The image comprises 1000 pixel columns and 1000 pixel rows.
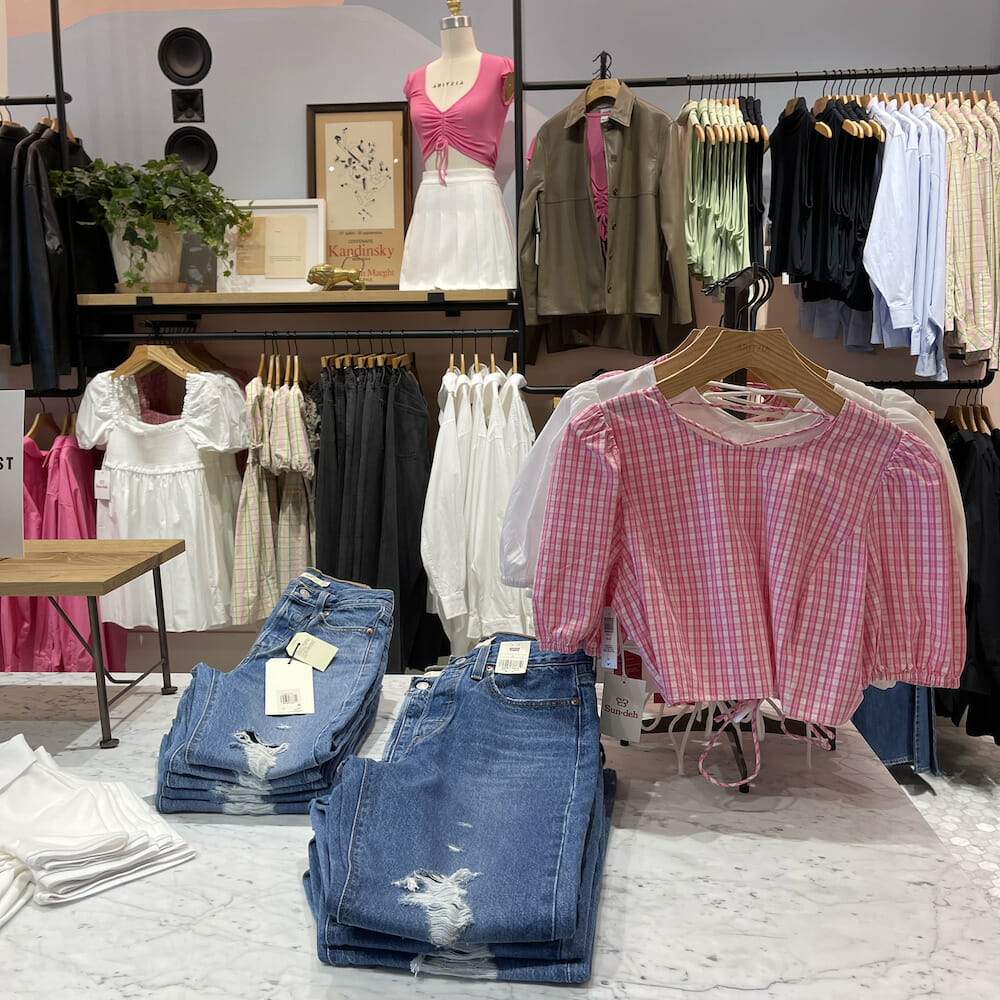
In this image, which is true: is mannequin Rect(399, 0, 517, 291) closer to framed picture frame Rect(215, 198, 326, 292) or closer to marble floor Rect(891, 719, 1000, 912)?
framed picture frame Rect(215, 198, 326, 292)

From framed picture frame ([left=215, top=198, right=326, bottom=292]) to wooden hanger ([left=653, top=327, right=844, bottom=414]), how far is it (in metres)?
2.17

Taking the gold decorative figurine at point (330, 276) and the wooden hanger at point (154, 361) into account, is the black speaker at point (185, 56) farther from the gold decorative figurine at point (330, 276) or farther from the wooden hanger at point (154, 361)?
the wooden hanger at point (154, 361)

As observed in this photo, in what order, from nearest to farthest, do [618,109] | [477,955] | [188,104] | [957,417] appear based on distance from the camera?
[477,955] → [618,109] → [957,417] → [188,104]

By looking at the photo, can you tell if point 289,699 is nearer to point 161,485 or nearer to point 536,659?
point 536,659

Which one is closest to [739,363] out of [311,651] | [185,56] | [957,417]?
[311,651]

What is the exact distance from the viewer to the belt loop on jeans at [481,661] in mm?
1271

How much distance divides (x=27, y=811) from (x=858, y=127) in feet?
8.85

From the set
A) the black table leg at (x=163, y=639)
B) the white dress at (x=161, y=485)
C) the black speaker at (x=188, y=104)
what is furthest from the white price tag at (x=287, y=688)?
the black speaker at (x=188, y=104)

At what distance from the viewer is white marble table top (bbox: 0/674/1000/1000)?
902mm

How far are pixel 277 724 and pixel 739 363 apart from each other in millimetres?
869

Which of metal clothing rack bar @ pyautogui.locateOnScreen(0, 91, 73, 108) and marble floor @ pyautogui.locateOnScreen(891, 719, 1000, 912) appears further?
metal clothing rack bar @ pyautogui.locateOnScreen(0, 91, 73, 108)

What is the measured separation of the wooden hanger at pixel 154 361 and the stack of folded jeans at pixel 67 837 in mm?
1759

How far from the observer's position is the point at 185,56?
126 inches

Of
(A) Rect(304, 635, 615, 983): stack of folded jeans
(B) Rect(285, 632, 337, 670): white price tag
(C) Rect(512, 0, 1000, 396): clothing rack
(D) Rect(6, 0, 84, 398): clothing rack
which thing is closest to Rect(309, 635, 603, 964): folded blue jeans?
(A) Rect(304, 635, 615, 983): stack of folded jeans
